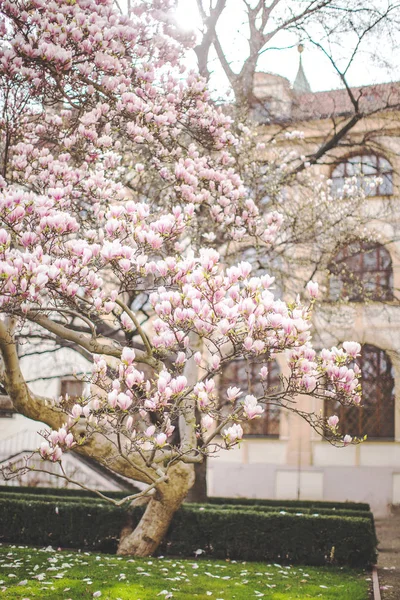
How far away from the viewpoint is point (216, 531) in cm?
977

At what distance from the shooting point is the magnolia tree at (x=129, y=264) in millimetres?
4438

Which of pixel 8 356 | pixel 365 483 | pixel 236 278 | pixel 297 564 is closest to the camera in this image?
pixel 236 278

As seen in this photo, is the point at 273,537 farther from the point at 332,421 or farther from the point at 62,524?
the point at 332,421

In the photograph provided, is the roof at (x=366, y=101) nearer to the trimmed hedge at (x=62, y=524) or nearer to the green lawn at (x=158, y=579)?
the green lawn at (x=158, y=579)

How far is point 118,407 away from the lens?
4.53 metres

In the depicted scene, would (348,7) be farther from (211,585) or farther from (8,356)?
(211,585)

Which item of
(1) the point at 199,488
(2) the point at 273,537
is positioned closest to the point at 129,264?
(2) the point at 273,537

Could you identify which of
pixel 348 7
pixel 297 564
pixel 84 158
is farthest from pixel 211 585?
Answer: pixel 348 7

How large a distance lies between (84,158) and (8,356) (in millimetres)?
2552

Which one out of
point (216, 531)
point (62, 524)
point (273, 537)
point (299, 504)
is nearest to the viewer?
point (273, 537)

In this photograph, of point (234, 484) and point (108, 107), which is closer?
point (108, 107)

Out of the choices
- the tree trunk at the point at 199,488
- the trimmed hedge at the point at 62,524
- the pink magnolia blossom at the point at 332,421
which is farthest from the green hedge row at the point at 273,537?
the pink magnolia blossom at the point at 332,421

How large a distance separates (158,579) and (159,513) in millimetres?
1482

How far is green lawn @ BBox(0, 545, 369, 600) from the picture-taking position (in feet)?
21.2
